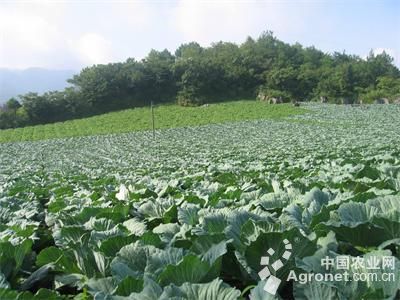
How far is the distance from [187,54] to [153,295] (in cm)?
10980

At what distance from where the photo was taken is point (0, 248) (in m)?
2.32

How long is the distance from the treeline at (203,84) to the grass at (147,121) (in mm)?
12685

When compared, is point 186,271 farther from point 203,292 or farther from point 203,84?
point 203,84

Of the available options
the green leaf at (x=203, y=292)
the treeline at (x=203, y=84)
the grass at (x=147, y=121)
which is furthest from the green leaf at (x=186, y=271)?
the treeline at (x=203, y=84)

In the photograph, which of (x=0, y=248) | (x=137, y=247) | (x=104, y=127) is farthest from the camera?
(x=104, y=127)

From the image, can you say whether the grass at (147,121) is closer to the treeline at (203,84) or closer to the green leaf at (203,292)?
the treeline at (203,84)

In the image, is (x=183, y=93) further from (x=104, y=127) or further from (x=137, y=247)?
(x=137, y=247)

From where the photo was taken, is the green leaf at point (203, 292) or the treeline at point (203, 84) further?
the treeline at point (203, 84)

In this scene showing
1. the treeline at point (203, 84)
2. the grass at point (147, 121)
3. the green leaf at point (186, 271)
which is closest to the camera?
the green leaf at point (186, 271)

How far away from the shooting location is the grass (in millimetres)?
48094

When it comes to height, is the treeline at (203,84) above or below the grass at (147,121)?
above

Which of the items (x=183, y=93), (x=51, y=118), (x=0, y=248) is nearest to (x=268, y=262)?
(x=0, y=248)

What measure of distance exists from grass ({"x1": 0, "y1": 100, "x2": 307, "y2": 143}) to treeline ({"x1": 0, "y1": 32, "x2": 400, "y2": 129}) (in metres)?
12.7

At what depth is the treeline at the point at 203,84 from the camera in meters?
69.1
